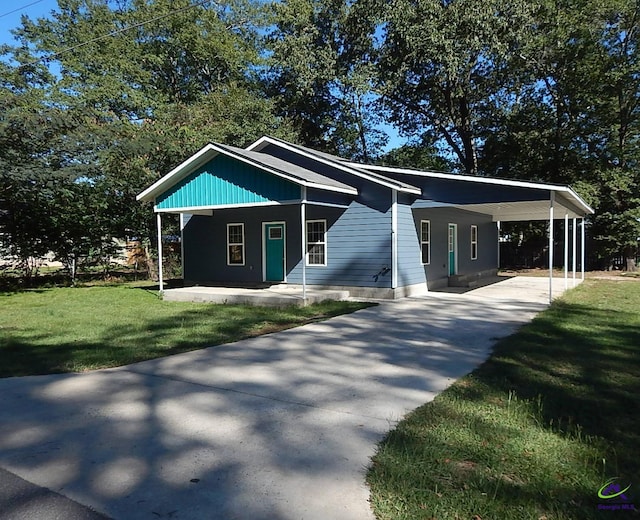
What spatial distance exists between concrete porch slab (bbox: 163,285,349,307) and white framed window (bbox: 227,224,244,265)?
4.27ft

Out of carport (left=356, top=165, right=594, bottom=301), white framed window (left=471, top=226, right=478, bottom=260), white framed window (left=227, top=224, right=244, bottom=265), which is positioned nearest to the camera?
carport (left=356, top=165, right=594, bottom=301)

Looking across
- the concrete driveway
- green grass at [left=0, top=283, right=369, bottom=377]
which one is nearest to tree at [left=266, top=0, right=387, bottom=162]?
green grass at [left=0, top=283, right=369, bottom=377]

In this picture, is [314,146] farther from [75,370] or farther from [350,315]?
[75,370]

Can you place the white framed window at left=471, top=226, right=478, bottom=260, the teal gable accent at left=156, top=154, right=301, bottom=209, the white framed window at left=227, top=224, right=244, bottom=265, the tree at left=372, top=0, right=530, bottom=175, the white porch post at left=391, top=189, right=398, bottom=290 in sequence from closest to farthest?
the teal gable accent at left=156, top=154, right=301, bottom=209, the white porch post at left=391, top=189, right=398, bottom=290, the white framed window at left=227, top=224, right=244, bottom=265, the white framed window at left=471, top=226, right=478, bottom=260, the tree at left=372, top=0, right=530, bottom=175

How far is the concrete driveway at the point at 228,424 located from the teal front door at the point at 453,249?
8.93 meters

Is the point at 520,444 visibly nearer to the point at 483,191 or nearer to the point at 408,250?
the point at 483,191

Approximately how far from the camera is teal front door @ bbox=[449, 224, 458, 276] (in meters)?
15.7

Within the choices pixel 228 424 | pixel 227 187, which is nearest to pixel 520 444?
pixel 228 424

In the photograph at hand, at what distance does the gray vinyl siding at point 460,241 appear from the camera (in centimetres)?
1415

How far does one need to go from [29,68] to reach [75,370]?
25065mm

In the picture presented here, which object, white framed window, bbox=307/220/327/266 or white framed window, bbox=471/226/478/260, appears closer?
white framed window, bbox=307/220/327/266

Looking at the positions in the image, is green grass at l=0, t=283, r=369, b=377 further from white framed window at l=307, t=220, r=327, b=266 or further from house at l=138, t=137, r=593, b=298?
white framed window at l=307, t=220, r=327, b=266

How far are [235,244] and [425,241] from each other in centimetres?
577

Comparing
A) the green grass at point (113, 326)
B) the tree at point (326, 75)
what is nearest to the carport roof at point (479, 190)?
the green grass at point (113, 326)
